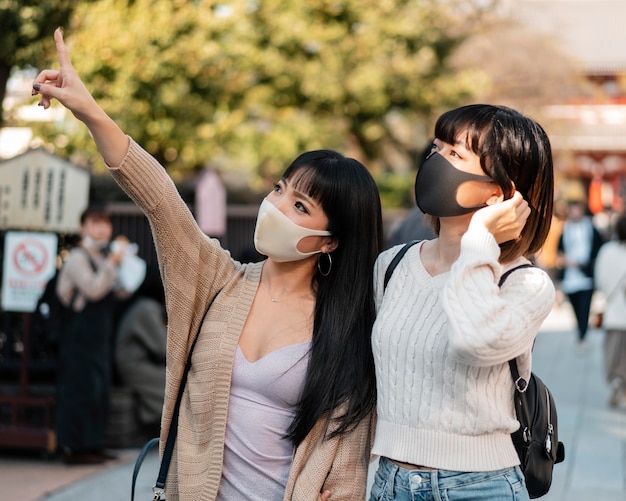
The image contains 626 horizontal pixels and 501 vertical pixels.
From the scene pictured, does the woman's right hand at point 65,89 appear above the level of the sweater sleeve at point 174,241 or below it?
above

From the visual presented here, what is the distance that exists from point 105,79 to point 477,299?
7948mm

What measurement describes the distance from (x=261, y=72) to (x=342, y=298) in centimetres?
1122

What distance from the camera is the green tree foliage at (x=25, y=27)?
6223 mm

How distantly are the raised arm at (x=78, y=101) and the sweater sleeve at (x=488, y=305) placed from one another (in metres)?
0.91

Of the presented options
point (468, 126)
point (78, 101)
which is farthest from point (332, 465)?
point (78, 101)

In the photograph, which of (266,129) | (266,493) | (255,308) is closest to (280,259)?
(255,308)

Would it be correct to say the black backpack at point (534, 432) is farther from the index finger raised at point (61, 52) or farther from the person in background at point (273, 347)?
the index finger raised at point (61, 52)

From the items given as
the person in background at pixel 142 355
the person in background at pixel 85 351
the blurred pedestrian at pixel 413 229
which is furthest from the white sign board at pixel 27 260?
the blurred pedestrian at pixel 413 229

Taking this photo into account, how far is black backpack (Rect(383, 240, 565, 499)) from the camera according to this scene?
98.0 inches

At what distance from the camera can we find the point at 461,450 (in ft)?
7.91

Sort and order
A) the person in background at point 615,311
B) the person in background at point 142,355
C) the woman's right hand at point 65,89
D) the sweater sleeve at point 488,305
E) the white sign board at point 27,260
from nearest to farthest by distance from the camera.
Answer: the sweater sleeve at point 488,305
the woman's right hand at point 65,89
the white sign board at point 27,260
the person in background at point 142,355
the person in background at point 615,311

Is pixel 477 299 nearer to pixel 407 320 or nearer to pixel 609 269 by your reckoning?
pixel 407 320

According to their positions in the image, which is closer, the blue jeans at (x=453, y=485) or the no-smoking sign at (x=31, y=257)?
the blue jeans at (x=453, y=485)

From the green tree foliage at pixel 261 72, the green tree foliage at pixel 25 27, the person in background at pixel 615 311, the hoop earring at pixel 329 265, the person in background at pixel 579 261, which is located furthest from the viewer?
the person in background at pixel 579 261
